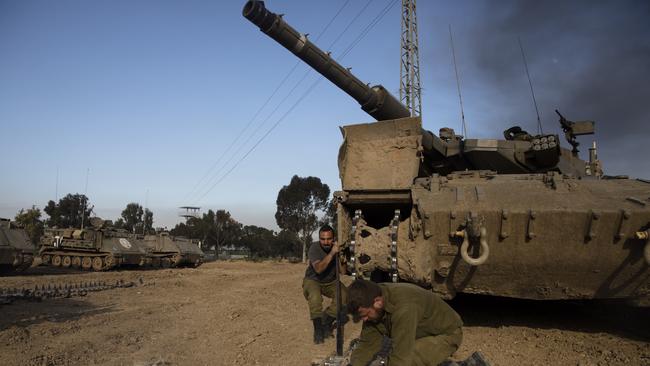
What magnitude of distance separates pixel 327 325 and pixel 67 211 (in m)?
55.9

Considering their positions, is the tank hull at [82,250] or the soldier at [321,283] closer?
the soldier at [321,283]

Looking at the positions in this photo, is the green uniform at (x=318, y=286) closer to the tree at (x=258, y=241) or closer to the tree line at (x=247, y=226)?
the tree line at (x=247, y=226)

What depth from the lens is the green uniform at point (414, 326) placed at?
10.4 feet

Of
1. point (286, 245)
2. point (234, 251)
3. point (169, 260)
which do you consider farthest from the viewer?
point (234, 251)

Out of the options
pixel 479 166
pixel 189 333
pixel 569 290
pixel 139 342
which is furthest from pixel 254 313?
pixel 569 290

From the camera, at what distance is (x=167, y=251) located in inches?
969

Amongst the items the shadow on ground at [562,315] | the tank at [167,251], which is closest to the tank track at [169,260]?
the tank at [167,251]

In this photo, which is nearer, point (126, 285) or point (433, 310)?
point (433, 310)

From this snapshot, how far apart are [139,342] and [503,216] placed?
451 centimetres

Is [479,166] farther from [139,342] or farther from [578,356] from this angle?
[139,342]

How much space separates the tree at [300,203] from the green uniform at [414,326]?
39.5m

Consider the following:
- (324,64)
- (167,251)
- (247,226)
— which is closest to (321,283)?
(324,64)

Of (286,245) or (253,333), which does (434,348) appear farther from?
(286,245)

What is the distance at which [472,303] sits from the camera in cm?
775
